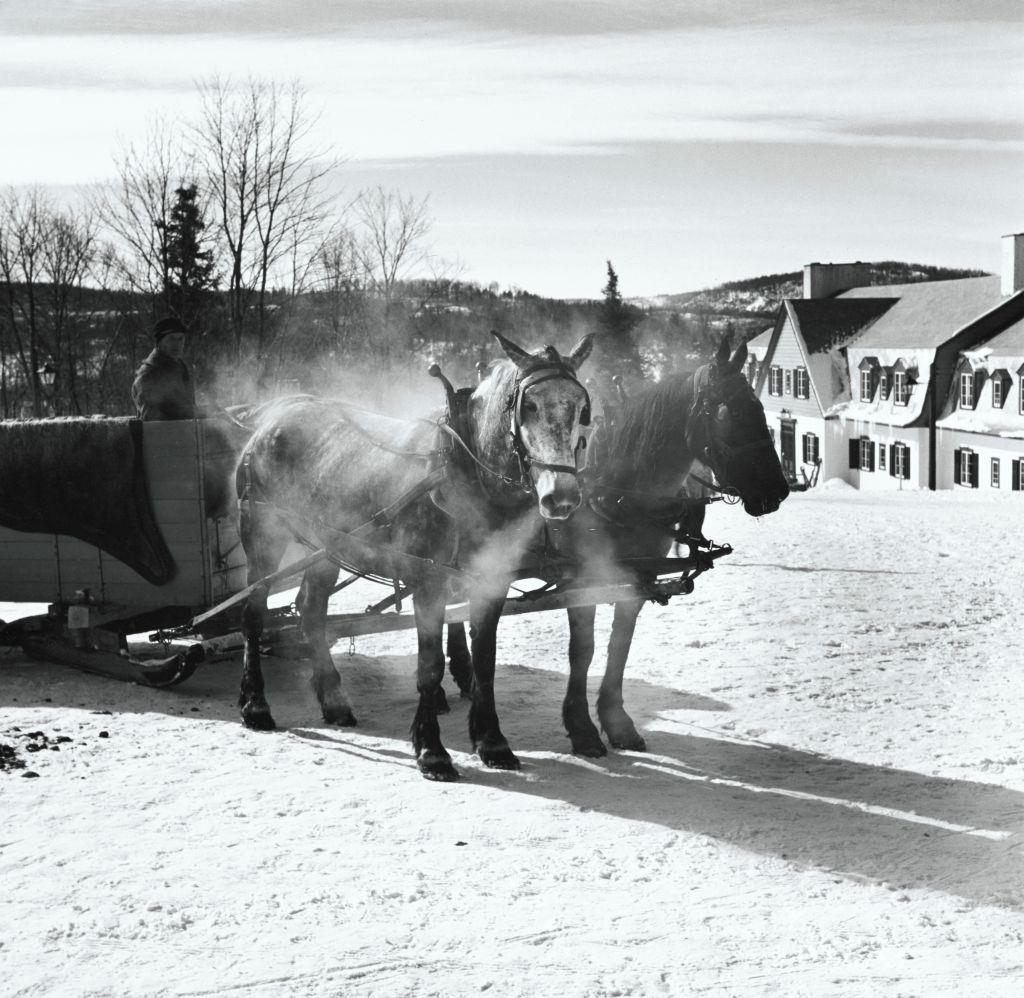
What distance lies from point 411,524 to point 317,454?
1221 millimetres

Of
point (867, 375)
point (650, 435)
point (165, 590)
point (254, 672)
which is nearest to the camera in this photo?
point (650, 435)

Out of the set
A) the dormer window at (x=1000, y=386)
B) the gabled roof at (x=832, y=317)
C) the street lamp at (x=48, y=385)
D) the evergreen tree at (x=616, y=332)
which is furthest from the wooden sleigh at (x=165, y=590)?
the gabled roof at (x=832, y=317)

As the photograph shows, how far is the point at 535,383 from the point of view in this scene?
5598 mm

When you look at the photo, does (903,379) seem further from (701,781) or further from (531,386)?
(531,386)

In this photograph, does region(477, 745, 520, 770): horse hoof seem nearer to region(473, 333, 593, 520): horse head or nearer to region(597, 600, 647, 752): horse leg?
region(597, 600, 647, 752): horse leg

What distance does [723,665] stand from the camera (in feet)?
29.6

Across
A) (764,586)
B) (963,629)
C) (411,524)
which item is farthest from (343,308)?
(411,524)

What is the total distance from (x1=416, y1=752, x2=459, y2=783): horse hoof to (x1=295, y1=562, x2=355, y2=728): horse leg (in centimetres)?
132

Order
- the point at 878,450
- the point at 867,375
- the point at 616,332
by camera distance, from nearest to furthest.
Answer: the point at 878,450 → the point at 867,375 → the point at 616,332

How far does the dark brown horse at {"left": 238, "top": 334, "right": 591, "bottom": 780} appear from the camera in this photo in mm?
5641

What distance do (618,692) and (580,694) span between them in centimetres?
29

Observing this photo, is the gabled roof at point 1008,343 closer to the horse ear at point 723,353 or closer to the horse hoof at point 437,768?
the horse ear at point 723,353

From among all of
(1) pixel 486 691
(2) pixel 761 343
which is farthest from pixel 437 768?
(2) pixel 761 343

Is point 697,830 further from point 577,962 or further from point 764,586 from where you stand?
point 764,586
